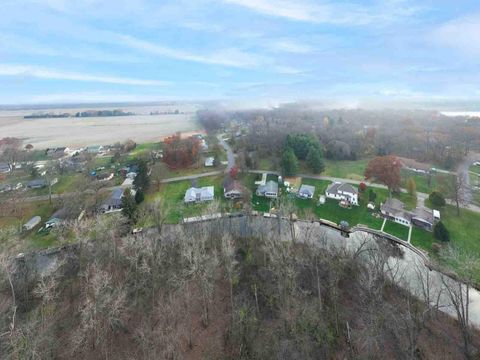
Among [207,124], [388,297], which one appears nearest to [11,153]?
[207,124]

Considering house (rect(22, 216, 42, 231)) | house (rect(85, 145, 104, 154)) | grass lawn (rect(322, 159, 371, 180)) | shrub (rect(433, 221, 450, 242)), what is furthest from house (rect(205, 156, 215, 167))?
shrub (rect(433, 221, 450, 242))

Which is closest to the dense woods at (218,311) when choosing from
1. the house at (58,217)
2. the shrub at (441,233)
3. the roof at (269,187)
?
the house at (58,217)

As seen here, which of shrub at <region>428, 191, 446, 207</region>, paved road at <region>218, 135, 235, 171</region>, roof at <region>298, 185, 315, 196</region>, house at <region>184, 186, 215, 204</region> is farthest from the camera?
paved road at <region>218, 135, 235, 171</region>

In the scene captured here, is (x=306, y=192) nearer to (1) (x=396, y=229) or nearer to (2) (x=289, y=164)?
(2) (x=289, y=164)

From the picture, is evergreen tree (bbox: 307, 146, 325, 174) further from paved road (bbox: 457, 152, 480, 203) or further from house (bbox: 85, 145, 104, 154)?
house (bbox: 85, 145, 104, 154)

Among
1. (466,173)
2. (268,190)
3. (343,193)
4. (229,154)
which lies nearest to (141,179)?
(268,190)

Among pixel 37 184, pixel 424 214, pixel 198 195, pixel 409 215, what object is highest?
pixel 37 184

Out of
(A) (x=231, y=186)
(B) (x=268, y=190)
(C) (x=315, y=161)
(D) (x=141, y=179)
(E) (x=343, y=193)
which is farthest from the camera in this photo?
(C) (x=315, y=161)
